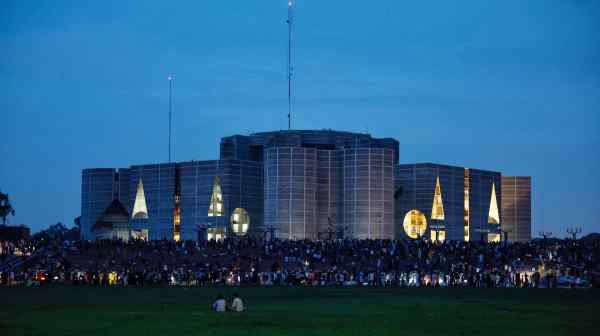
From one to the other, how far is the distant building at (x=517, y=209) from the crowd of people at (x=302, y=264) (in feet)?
154

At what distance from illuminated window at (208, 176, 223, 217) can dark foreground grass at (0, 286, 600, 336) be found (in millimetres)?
69560

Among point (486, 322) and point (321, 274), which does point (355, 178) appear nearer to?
point (321, 274)

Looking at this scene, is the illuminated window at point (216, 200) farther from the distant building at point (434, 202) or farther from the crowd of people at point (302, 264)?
the crowd of people at point (302, 264)

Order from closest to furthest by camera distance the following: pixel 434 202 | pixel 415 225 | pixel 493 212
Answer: pixel 434 202
pixel 415 225
pixel 493 212

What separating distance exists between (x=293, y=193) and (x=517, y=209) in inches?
1432

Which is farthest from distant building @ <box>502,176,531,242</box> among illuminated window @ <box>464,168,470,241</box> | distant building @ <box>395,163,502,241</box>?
illuminated window @ <box>464,168,470,241</box>

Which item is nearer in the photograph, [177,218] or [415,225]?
[415,225]

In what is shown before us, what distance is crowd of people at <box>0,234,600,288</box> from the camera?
67062 mm

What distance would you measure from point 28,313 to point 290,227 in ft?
262

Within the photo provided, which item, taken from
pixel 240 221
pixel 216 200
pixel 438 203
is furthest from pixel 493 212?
pixel 216 200

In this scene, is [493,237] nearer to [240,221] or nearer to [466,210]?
[466,210]

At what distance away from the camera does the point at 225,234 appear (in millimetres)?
117625

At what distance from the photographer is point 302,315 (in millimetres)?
33688

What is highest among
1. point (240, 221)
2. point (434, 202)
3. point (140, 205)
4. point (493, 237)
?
point (434, 202)
